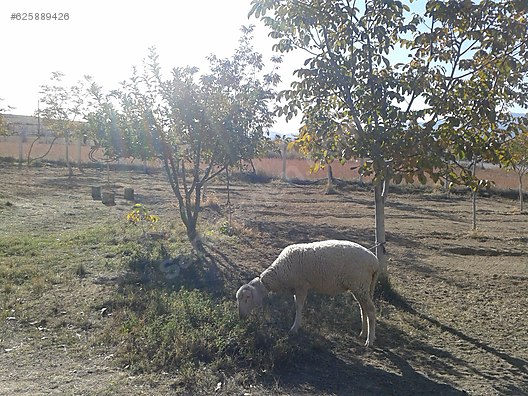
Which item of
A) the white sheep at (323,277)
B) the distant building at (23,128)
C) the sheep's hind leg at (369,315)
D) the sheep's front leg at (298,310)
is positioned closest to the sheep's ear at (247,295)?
the white sheep at (323,277)

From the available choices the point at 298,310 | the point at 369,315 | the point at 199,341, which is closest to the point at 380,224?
the point at 369,315

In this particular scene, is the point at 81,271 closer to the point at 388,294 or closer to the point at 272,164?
the point at 388,294

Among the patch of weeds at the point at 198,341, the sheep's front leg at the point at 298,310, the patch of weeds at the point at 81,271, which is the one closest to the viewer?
the patch of weeds at the point at 198,341

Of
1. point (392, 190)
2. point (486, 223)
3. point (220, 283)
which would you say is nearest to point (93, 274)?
point (220, 283)

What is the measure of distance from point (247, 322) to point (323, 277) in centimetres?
110

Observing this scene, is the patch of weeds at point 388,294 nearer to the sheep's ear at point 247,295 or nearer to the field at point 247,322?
the field at point 247,322

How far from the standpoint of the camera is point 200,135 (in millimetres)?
11250

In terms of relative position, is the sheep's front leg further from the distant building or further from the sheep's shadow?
the distant building

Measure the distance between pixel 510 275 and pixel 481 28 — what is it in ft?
16.6

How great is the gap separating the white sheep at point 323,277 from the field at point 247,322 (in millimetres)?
302

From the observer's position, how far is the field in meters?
5.50

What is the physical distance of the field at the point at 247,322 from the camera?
18.1ft

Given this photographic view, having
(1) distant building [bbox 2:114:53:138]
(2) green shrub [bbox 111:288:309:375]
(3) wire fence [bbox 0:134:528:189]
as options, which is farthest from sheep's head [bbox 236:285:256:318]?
(1) distant building [bbox 2:114:53:138]

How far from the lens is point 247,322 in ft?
21.7
